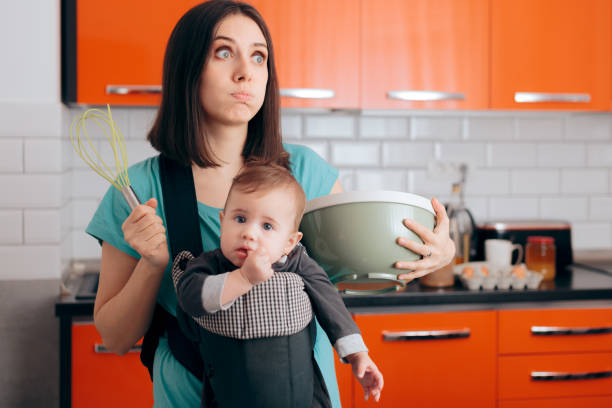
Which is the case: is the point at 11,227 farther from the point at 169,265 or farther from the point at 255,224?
the point at 255,224

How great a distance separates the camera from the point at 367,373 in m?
0.95

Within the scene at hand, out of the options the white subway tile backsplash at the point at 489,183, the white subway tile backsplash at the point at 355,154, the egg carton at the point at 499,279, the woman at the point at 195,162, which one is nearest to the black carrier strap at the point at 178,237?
the woman at the point at 195,162

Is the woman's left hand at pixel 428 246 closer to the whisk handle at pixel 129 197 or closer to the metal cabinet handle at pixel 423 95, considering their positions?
the whisk handle at pixel 129 197

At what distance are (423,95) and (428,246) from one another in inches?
49.6

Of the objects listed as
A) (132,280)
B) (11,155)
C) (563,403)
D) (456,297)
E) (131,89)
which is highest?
(131,89)

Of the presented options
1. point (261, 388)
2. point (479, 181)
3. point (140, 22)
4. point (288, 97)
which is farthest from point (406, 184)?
point (261, 388)

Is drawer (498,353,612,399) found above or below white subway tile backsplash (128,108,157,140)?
below

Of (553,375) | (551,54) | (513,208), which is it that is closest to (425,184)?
(513,208)

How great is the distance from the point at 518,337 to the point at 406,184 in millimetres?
818

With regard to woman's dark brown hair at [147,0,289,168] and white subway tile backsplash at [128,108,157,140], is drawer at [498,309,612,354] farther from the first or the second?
white subway tile backsplash at [128,108,157,140]

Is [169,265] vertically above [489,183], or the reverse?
[489,183]

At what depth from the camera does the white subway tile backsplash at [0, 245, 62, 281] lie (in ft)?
6.19

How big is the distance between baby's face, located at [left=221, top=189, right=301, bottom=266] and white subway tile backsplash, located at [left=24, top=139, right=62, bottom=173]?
1.22 metres

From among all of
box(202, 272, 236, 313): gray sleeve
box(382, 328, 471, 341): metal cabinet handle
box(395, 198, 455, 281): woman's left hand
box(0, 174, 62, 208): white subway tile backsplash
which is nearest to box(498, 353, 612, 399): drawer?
box(382, 328, 471, 341): metal cabinet handle
